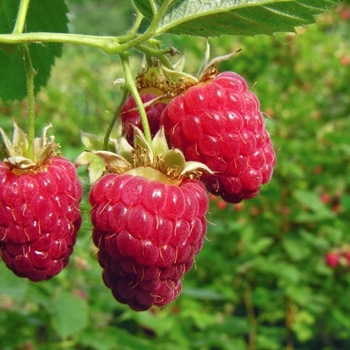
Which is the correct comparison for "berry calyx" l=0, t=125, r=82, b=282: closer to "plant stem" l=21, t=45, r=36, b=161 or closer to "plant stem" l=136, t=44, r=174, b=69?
"plant stem" l=21, t=45, r=36, b=161

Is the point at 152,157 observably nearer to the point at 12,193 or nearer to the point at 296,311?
the point at 12,193

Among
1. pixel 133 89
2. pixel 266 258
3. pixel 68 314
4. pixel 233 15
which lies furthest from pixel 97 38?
pixel 266 258

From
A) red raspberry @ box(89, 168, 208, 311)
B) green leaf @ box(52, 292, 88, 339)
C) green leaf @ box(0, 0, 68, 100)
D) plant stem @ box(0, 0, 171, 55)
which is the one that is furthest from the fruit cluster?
green leaf @ box(52, 292, 88, 339)

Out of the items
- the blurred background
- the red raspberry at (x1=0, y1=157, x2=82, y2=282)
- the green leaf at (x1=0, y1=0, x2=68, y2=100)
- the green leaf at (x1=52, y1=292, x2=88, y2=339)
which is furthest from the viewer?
the blurred background

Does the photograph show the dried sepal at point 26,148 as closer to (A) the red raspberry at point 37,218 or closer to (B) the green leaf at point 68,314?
(A) the red raspberry at point 37,218

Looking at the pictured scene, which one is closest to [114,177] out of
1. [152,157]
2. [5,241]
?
[152,157]

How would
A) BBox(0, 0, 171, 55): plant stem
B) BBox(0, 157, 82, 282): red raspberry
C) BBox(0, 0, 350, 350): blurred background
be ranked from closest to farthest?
BBox(0, 0, 171, 55): plant stem → BBox(0, 157, 82, 282): red raspberry → BBox(0, 0, 350, 350): blurred background

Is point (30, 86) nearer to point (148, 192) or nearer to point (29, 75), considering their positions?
point (29, 75)
